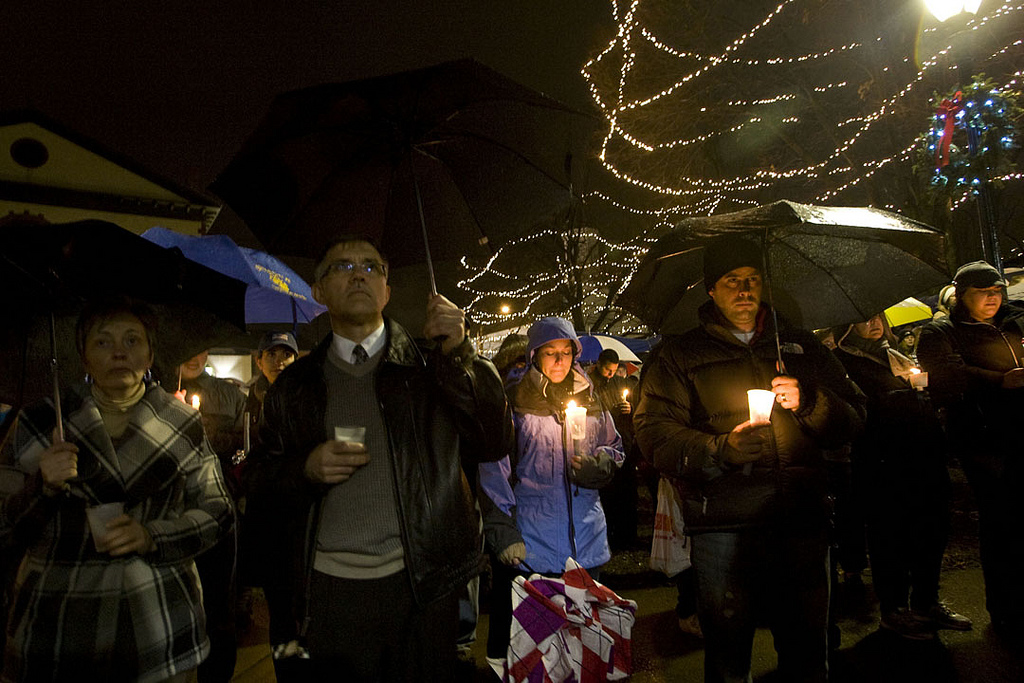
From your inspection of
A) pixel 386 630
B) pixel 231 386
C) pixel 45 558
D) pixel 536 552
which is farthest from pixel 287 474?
pixel 231 386

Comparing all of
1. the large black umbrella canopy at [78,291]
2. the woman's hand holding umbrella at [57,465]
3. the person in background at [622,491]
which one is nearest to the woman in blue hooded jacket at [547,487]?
the large black umbrella canopy at [78,291]

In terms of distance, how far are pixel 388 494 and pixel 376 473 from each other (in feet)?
0.32

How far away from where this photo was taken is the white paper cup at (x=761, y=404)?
2.74 metres

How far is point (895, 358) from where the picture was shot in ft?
15.3

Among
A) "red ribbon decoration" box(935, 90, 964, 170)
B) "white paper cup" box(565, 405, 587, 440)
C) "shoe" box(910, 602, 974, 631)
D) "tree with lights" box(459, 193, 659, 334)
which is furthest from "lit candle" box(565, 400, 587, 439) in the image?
"tree with lights" box(459, 193, 659, 334)

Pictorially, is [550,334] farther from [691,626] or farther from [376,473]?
[691,626]

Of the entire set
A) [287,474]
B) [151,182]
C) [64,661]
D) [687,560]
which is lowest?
[687,560]

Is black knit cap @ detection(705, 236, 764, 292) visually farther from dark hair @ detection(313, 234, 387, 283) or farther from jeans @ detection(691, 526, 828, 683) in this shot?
dark hair @ detection(313, 234, 387, 283)

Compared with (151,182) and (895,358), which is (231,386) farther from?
(151,182)

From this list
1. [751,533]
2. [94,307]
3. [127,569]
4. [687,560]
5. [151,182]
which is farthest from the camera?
[151,182]

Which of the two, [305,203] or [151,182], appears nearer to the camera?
[305,203]

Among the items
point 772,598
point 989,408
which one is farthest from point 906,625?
point 772,598

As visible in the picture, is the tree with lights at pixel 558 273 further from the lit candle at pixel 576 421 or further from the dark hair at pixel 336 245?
the dark hair at pixel 336 245

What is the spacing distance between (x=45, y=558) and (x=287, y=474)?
39.5 inches
